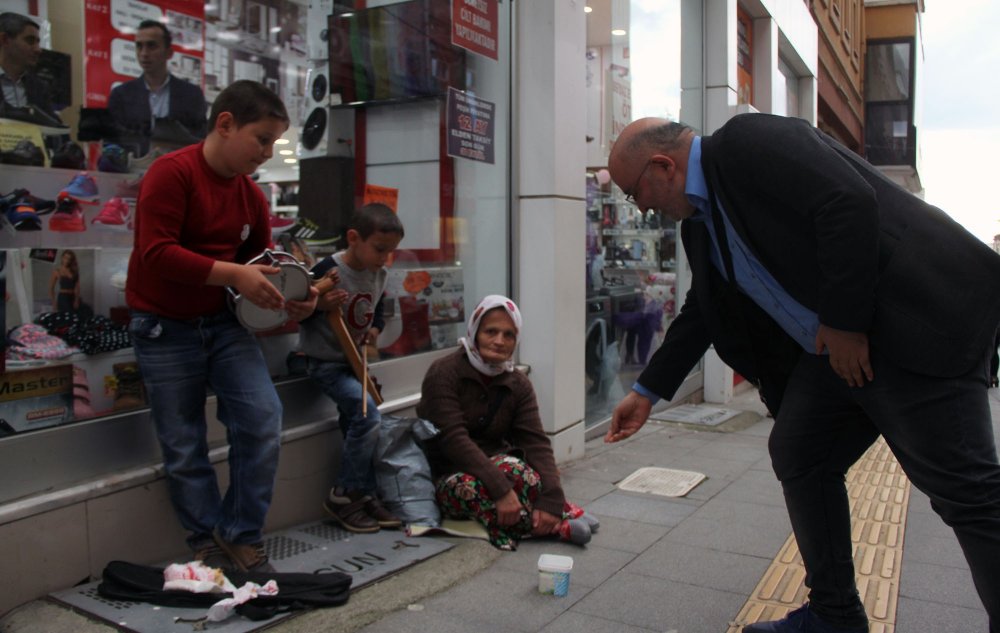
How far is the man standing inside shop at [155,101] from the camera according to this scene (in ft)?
13.2

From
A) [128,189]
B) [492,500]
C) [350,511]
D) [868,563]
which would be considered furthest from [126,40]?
[868,563]

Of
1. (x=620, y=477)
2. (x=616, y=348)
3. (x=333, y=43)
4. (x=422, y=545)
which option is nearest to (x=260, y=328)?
(x=422, y=545)

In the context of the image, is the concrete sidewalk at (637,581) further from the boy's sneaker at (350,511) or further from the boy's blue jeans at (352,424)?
the boy's blue jeans at (352,424)

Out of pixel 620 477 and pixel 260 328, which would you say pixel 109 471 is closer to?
pixel 260 328

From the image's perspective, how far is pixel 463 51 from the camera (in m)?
5.63

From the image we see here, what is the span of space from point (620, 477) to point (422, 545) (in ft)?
6.11

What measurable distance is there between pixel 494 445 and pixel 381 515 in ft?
2.01

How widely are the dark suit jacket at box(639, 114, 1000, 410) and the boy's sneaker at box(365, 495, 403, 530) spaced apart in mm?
2280

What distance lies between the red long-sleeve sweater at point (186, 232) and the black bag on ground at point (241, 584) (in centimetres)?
92

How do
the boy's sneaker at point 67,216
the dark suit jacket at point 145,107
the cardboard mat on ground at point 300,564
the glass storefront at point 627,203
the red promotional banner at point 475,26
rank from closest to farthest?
the cardboard mat on ground at point 300,564 → the boy's sneaker at point 67,216 → the dark suit jacket at point 145,107 → the red promotional banner at point 475,26 → the glass storefront at point 627,203

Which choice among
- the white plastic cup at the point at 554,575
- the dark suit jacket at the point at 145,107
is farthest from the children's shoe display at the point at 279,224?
the white plastic cup at the point at 554,575

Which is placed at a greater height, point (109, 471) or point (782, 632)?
point (109, 471)

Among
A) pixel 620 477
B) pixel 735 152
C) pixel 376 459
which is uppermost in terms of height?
pixel 735 152

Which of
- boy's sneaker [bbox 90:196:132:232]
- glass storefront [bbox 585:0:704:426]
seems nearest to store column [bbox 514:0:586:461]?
glass storefront [bbox 585:0:704:426]
